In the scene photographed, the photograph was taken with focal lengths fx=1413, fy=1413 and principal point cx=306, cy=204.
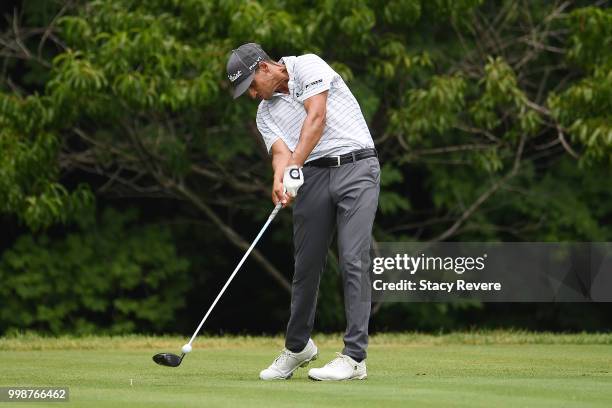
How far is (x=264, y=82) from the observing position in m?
7.68

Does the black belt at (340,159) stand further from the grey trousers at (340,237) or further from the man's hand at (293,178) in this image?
the man's hand at (293,178)

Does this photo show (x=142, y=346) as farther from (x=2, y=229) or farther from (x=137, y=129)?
(x=2, y=229)

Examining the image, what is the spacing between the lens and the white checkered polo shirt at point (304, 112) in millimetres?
7535

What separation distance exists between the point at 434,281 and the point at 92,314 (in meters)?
4.65

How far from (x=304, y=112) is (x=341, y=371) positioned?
144 centimetres

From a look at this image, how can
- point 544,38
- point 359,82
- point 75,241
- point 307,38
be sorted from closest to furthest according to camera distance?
point 307,38
point 359,82
point 544,38
point 75,241

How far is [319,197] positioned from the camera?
7641 mm

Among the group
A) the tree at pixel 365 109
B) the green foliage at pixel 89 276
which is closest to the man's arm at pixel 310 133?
the tree at pixel 365 109

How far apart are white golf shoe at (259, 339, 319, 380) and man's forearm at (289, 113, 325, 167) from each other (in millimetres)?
1048

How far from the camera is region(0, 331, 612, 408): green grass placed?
6.23 meters

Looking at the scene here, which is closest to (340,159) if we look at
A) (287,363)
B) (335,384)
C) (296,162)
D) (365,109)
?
(296,162)


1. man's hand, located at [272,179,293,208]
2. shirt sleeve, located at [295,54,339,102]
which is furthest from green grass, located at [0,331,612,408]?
shirt sleeve, located at [295,54,339,102]

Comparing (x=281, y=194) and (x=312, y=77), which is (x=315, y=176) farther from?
(x=312, y=77)

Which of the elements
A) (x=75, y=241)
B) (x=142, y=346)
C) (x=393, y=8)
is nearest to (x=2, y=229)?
(x=75, y=241)
